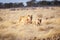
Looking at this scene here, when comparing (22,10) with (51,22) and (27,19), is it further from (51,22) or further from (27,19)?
(51,22)

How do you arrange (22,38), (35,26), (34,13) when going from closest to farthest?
(22,38) < (35,26) < (34,13)

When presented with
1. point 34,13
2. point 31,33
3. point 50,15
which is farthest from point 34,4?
point 31,33

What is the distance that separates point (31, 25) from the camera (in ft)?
9.80

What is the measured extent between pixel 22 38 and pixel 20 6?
79cm

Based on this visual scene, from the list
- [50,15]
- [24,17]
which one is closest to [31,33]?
[24,17]

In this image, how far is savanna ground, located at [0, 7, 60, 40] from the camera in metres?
2.81

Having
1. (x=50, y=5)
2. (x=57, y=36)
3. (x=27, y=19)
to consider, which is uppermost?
(x=50, y=5)

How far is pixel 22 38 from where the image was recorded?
9.12ft

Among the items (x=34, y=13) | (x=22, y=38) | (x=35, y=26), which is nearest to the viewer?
(x=22, y=38)

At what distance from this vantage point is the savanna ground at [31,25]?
2.81 meters

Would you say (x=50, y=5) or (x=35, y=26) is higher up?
(x=50, y=5)

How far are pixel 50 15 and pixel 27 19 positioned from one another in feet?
1.75

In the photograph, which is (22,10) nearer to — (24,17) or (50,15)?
(24,17)

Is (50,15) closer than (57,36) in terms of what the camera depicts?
No
